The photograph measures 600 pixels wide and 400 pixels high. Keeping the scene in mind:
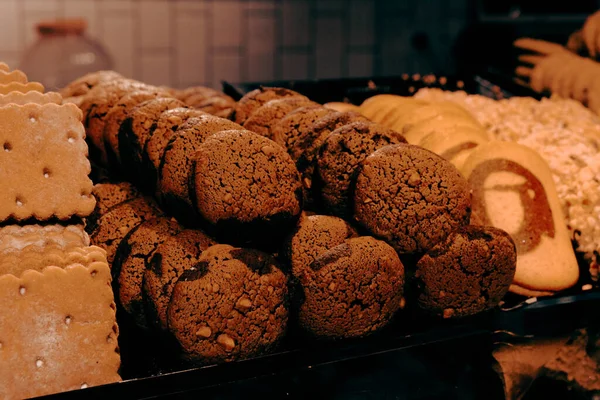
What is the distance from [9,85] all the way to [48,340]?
44cm

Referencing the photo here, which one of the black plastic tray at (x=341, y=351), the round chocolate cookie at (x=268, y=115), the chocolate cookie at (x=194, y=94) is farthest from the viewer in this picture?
the chocolate cookie at (x=194, y=94)

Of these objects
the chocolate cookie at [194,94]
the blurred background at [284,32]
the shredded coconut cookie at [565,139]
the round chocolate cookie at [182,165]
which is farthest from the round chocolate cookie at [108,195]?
the blurred background at [284,32]

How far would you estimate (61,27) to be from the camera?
2.41 meters

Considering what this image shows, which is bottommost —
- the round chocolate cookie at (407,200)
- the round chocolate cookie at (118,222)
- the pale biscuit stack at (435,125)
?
the round chocolate cookie at (118,222)

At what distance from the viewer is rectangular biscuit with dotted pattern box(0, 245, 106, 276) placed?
74cm

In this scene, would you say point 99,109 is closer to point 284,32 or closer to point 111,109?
point 111,109

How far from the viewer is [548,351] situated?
85 cm

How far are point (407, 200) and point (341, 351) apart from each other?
0.76 ft

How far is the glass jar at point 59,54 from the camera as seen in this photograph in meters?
2.39

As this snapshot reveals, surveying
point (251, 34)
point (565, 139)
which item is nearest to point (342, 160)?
point (565, 139)

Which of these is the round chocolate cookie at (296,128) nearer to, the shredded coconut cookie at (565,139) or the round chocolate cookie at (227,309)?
the round chocolate cookie at (227,309)

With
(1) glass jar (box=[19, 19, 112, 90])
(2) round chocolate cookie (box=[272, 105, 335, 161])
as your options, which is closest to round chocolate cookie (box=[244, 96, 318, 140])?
(2) round chocolate cookie (box=[272, 105, 335, 161])

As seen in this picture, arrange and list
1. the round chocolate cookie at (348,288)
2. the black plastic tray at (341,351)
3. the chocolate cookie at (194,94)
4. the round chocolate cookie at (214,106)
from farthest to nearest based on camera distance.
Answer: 1. the chocolate cookie at (194,94)
2. the round chocolate cookie at (214,106)
3. the round chocolate cookie at (348,288)
4. the black plastic tray at (341,351)

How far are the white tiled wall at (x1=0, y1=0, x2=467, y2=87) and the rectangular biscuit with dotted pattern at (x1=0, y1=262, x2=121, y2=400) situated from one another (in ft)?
7.69
